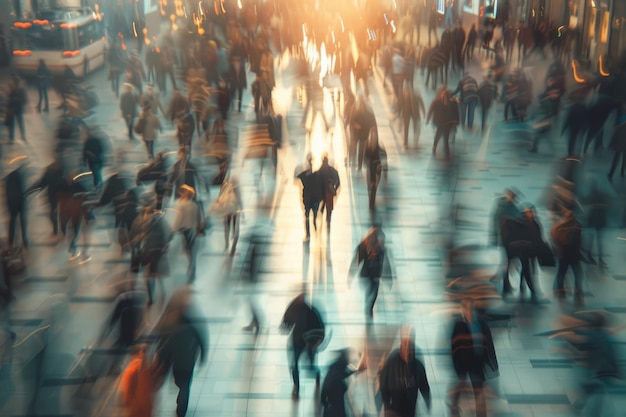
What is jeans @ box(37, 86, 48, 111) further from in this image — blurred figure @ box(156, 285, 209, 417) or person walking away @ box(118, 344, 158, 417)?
person walking away @ box(118, 344, 158, 417)

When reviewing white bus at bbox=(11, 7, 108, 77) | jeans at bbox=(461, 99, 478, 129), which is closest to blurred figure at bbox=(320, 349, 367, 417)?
jeans at bbox=(461, 99, 478, 129)

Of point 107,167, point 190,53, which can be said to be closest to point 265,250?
point 107,167

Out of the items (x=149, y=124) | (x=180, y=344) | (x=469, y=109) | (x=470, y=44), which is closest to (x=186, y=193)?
(x=180, y=344)

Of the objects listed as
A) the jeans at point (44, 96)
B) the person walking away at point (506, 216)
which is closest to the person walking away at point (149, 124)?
the jeans at point (44, 96)

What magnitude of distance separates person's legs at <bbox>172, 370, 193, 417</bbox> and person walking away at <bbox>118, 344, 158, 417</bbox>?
431 mm

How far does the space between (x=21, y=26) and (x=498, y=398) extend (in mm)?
23442

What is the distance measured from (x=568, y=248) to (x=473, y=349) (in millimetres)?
3172

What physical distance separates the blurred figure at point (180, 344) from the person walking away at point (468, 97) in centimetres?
1211

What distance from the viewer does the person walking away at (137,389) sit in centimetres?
690

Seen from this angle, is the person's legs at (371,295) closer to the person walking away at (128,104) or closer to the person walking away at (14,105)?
the person walking away at (128,104)

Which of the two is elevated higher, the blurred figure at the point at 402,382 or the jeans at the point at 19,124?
the jeans at the point at 19,124

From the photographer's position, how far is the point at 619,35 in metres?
24.8

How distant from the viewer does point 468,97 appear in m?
18.8

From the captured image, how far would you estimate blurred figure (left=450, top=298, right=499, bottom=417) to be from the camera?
734 cm
